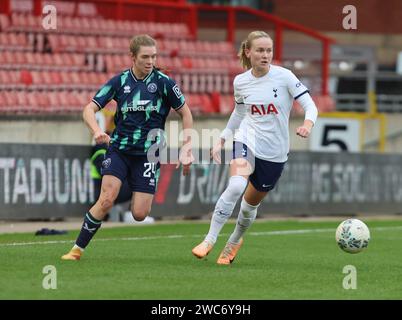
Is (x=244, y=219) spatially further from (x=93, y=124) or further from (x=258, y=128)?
(x=93, y=124)

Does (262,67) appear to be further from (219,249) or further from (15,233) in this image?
(15,233)

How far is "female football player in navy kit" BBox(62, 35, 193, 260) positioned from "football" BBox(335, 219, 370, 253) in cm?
174

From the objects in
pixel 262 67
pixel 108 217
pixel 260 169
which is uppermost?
pixel 262 67

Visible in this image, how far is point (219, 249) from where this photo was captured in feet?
46.2

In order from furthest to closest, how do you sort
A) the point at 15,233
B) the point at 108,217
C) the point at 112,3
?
the point at 112,3 → the point at 108,217 → the point at 15,233

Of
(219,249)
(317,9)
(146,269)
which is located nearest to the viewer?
(146,269)

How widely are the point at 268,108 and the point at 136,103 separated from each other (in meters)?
1.30

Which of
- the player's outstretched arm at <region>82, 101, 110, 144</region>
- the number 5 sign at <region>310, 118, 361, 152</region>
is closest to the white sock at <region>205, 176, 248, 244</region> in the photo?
the player's outstretched arm at <region>82, 101, 110, 144</region>

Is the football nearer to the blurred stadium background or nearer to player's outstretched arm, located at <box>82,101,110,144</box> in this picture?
player's outstretched arm, located at <box>82,101,110,144</box>

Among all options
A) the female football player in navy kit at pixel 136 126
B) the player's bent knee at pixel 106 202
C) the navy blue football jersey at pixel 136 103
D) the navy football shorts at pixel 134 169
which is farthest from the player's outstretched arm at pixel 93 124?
the player's bent knee at pixel 106 202

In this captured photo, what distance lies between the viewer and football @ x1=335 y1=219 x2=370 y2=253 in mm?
11930

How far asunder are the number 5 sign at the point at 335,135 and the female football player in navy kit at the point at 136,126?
15.1 meters

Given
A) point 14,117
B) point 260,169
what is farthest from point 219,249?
point 14,117

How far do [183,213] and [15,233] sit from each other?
507cm
